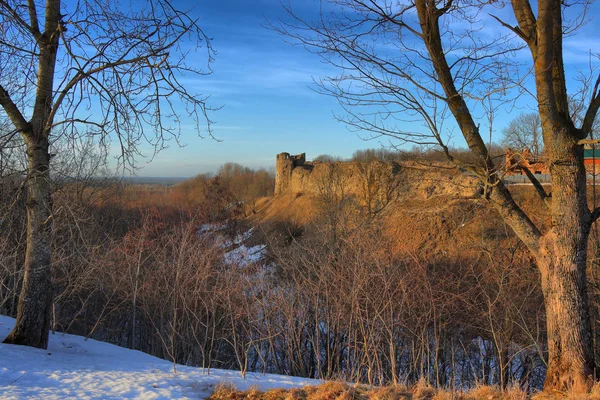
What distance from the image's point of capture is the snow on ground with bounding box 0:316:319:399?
436 cm

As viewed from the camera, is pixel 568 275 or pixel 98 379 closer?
pixel 98 379

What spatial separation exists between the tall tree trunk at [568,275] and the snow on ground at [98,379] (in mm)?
2835

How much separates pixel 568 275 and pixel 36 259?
271 inches

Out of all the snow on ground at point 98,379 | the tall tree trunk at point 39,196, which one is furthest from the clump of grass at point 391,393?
the tall tree trunk at point 39,196

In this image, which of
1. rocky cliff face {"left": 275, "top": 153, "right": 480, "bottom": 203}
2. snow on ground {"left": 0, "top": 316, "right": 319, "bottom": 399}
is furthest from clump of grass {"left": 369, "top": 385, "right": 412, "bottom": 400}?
rocky cliff face {"left": 275, "top": 153, "right": 480, "bottom": 203}

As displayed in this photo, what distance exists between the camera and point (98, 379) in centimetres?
490

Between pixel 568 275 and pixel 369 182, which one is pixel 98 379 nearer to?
pixel 568 275

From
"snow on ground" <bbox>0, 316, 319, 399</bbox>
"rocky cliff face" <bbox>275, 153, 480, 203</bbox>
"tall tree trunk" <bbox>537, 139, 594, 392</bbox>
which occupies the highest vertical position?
"rocky cliff face" <bbox>275, 153, 480, 203</bbox>

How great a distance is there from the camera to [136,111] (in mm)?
6145

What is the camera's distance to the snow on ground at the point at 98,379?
4.36 m

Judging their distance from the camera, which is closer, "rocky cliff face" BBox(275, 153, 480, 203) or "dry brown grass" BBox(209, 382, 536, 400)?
"dry brown grass" BBox(209, 382, 536, 400)

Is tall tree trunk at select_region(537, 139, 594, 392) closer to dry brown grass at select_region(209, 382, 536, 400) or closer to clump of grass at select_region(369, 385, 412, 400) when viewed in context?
dry brown grass at select_region(209, 382, 536, 400)

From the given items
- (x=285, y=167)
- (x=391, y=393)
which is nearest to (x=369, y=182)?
(x=285, y=167)

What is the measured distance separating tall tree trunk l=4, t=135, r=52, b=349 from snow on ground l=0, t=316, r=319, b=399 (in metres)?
0.37
